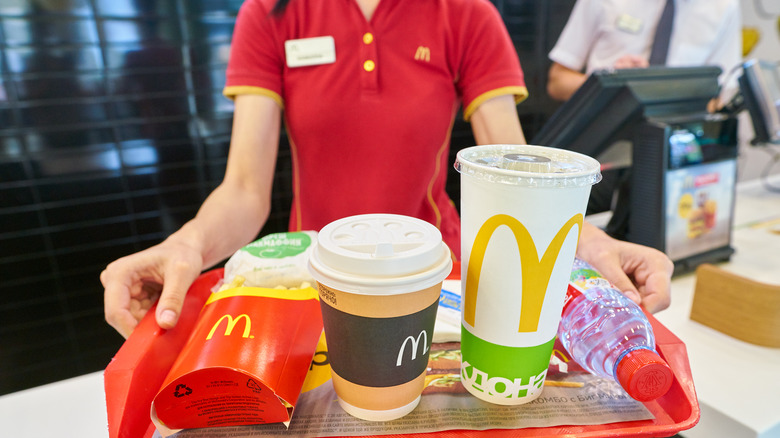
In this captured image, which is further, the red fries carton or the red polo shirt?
the red polo shirt

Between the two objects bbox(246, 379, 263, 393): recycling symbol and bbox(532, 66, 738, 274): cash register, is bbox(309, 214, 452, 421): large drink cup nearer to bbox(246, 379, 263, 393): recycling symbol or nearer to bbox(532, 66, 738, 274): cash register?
bbox(246, 379, 263, 393): recycling symbol

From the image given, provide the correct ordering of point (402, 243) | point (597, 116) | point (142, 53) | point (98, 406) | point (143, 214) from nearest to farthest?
point (402, 243) < point (98, 406) < point (597, 116) < point (142, 53) < point (143, 214)

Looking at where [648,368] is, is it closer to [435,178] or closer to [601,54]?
[435,178]

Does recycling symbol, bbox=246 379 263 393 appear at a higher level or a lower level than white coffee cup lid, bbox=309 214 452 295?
lower

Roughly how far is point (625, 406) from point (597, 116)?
886mm

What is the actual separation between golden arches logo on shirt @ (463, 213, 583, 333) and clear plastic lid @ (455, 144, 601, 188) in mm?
43

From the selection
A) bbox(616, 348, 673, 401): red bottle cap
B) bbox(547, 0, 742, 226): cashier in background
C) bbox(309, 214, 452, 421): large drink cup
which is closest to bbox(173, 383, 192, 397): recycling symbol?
bbox(309, 214, 452, 421): large drink cup

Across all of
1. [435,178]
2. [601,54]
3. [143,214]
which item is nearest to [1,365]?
[143,214]

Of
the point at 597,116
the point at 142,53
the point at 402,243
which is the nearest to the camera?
the point at 402,243

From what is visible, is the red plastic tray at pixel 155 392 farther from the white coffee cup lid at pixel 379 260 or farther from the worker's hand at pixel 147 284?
the white coffee cup lid at pixel 379 260

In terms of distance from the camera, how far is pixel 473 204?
1.65 feet

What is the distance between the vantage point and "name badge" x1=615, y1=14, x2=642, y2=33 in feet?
7.18

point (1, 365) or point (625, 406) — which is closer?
point (625, 406)

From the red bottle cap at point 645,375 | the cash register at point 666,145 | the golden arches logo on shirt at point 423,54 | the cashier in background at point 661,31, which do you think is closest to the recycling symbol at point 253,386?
the red bottle cap at point 645,375
